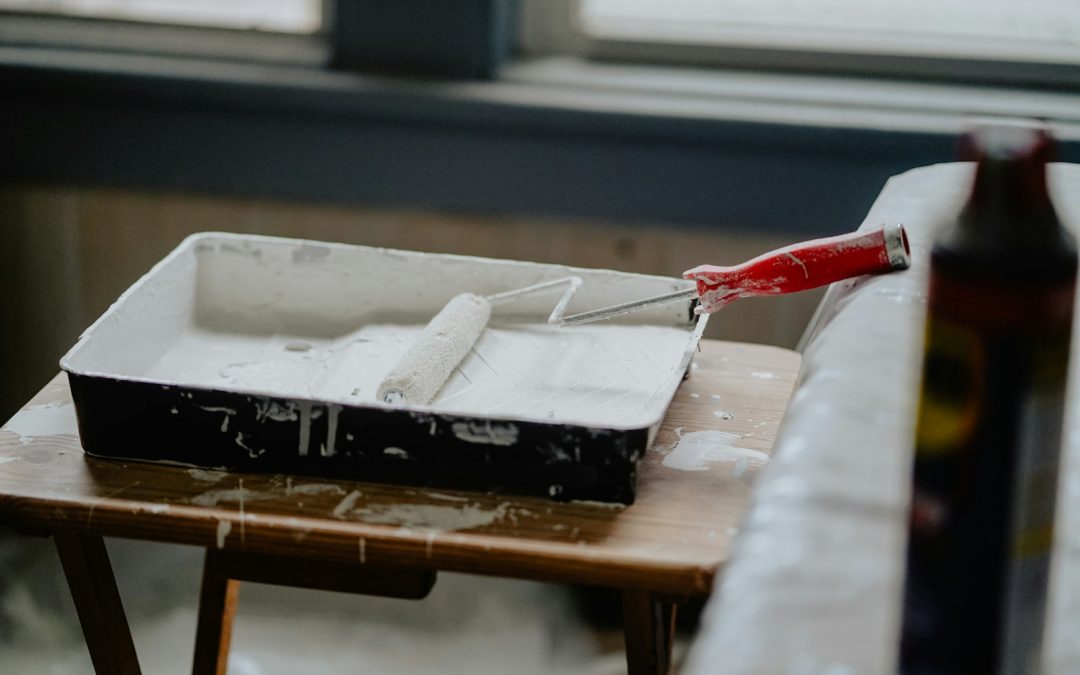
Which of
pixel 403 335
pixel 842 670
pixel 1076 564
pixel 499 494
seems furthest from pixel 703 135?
pixel 842 670

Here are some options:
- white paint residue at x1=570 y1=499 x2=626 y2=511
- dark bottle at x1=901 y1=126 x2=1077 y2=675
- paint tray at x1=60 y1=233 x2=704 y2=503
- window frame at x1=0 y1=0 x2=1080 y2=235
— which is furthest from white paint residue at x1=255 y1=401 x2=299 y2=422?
window frame at x1=0 y1=0 x2=1080 y2=235

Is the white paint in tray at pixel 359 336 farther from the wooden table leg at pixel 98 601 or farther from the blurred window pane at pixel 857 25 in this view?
the blurred window pane at pixel 857 25

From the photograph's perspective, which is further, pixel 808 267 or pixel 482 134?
pixel 482 134

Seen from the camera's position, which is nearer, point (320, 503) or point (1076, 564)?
point (1076, 564)

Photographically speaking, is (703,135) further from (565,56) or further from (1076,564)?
(1076,564)

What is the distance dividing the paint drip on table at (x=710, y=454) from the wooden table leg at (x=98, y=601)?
0.46 m

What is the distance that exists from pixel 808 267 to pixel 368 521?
1.31 ft

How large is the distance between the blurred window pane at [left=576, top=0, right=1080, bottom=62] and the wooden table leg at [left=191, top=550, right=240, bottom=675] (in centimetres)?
107

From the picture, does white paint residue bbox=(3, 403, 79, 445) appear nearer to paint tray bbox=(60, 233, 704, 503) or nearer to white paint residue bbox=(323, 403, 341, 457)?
paint tray bbox=(60, 233, 704, 503)

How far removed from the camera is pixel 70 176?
1829 mm

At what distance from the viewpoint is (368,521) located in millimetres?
881


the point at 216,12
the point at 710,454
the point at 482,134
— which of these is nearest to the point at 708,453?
the point at 710,454

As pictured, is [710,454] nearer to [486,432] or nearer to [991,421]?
[486,432]

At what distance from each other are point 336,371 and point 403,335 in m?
0.09
